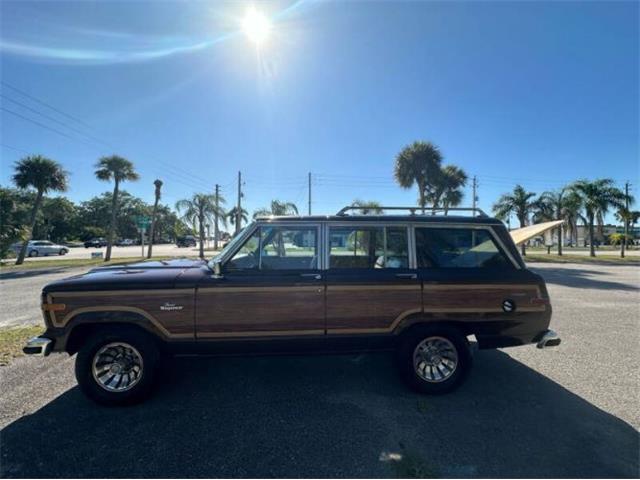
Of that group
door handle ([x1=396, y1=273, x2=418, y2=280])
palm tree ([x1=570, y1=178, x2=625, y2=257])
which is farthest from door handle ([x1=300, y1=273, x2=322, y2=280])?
palm tree ([x1=570, y1=178, x2=625, y2=257])

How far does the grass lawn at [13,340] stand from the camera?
4.59 metres

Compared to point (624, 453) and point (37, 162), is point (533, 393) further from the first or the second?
point (37, 162)

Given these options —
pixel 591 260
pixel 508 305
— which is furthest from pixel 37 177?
pixel 591 260

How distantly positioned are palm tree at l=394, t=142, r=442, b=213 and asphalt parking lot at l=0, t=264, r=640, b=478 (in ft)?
68.4

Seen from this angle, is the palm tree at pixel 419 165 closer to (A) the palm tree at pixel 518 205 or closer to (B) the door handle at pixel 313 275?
(A) the palm tree at pixel 518 205

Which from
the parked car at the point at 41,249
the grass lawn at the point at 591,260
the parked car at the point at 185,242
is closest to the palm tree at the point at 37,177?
the parked car at the point at 41,249

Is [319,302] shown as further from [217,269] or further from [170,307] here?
[170,307]

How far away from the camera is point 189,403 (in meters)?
3.37

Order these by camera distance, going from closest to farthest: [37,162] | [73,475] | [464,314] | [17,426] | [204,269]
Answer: [73,475] → [17,426] → [464,314] → [204,269] → [37,162]

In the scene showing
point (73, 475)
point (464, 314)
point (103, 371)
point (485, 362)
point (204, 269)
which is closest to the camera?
point (73, 475)

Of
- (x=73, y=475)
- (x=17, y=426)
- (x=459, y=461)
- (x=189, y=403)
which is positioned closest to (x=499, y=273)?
(x=459, y=461)

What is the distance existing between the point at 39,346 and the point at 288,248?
2.68 metres

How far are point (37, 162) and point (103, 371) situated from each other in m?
25.4

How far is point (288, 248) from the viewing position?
12.3 feet
